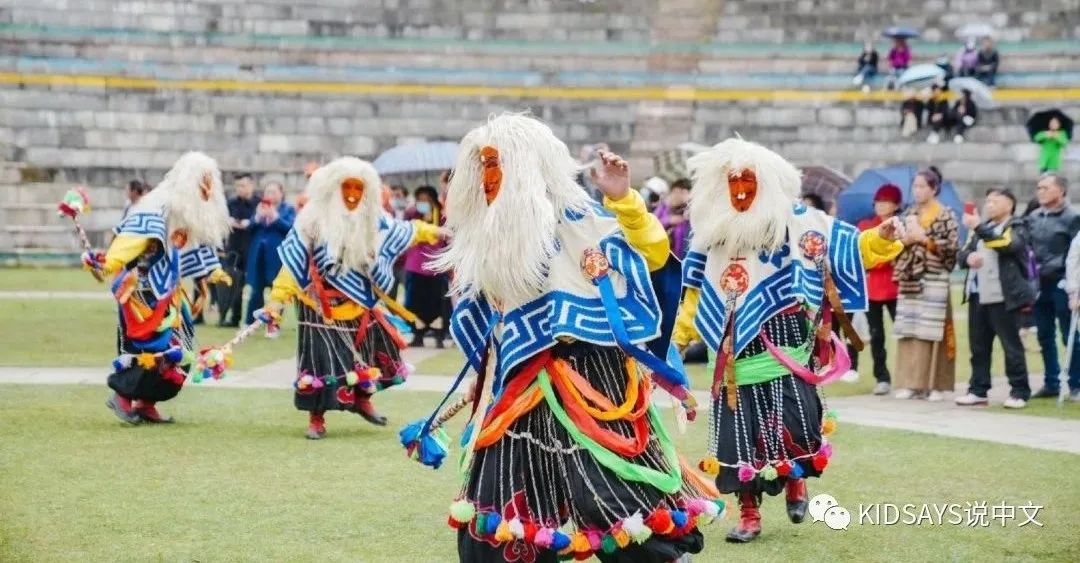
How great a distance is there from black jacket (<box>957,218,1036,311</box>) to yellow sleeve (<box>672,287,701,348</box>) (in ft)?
16.3

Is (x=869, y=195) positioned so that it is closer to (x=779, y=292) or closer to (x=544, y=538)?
(x=779, y=292)

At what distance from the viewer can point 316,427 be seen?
37.6 feet

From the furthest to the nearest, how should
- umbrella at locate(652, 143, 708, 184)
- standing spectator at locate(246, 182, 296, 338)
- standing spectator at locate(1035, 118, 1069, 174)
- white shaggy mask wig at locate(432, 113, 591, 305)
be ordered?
standing spectator at locate(1035, 118, 1069, 174)
umbrella at locate(652, 143, 708, 184)
standing spectator at locate(246, 182, 296, 338)
white shaggy mask wig at locate(432, 113, 591, 305)

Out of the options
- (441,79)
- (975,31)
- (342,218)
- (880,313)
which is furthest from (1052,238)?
(441,79)

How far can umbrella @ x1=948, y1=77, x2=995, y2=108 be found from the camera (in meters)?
25.5

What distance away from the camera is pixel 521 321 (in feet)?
21.1

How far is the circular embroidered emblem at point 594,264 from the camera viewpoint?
6.38m

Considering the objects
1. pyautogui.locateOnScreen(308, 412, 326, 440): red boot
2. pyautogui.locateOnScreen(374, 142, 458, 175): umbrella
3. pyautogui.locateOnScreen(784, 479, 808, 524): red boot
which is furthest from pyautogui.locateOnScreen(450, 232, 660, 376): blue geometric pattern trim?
pyautogui.locateOnScreen(374, 142, 458, 175): umbrella

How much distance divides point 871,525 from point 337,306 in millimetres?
4326

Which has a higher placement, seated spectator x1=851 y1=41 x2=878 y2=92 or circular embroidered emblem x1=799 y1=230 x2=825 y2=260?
seated spectator x1=851 y1=41 x2=878 y2=92

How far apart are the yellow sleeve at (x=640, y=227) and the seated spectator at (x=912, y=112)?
20881 millimetres

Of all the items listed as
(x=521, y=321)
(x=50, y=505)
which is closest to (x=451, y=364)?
(x=50, y=505)

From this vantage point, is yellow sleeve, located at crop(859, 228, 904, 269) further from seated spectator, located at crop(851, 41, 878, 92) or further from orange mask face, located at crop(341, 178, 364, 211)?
seated spectator, located at crop(851, 41, 878, 92)

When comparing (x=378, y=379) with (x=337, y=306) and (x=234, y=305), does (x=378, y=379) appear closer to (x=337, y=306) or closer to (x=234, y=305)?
(x=337, y=306)
